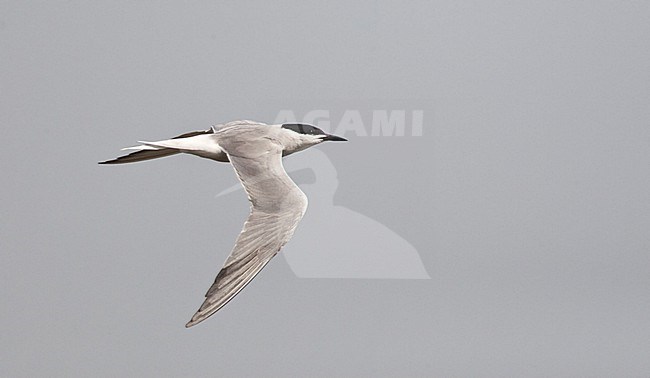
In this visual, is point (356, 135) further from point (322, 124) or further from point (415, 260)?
point (415, 260)

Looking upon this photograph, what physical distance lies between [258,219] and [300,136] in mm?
191

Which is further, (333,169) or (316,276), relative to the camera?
(316,276)

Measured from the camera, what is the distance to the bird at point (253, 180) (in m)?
0.98

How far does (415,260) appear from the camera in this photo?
2324mm

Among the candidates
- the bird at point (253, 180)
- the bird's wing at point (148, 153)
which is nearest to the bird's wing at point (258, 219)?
the bird at point (253, 180)

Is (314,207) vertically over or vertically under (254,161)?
over

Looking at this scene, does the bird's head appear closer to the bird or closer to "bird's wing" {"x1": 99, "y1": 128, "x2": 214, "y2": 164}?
the bird

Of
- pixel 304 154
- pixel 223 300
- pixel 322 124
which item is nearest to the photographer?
pixel 223 300

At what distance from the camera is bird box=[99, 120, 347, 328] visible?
38.7 inches

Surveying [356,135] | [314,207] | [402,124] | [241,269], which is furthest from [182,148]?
[402,124]

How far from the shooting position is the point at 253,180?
1.09m

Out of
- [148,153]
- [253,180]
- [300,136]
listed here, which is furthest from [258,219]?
[148,153]

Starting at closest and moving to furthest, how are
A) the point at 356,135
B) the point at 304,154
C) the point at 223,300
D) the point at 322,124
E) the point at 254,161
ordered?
the point at 223,300
the point at 254,161
the point at 304,154
the point at 322,124
the point at 356,135

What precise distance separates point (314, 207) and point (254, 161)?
750 millimetres
